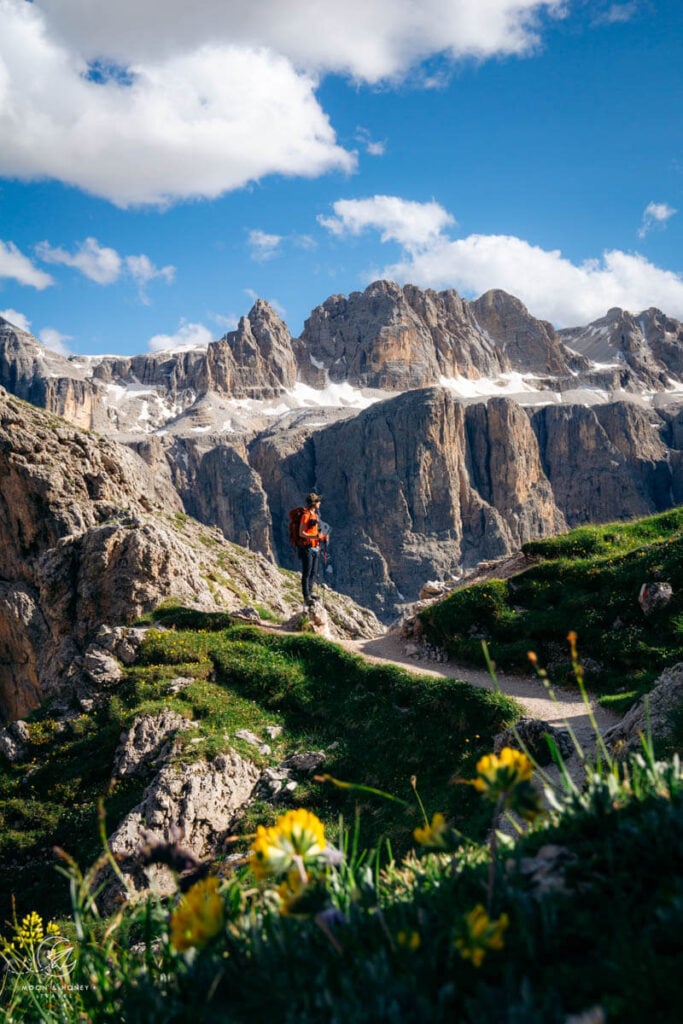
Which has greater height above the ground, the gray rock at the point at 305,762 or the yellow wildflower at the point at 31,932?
the yellow wildflower at the point at 31,932

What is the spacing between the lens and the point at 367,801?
13.1 m

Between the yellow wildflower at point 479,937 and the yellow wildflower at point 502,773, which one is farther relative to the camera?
the yellow wildflower at point 502,773

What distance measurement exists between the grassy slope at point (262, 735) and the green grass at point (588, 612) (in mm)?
3263

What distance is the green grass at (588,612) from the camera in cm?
1551

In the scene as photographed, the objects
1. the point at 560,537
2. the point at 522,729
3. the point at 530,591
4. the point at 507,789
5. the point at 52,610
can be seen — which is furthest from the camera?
the point at 52,610

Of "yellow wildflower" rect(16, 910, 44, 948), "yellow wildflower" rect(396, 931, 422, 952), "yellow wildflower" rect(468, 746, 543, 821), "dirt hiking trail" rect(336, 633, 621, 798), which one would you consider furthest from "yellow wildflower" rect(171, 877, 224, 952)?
"dirt hiking trail" rect(336, 633, 621, 798)

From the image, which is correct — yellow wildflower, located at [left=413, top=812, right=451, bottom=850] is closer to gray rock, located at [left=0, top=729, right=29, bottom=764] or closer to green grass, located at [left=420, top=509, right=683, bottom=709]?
green grass, located at [left=420, top=509, right=683, bottom=709]

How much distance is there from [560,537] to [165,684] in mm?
13877

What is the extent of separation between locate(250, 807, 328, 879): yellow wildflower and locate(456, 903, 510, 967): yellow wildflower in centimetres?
65

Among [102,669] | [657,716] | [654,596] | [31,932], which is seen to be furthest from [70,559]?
[657,716]

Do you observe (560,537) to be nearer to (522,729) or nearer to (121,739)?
(522,729)

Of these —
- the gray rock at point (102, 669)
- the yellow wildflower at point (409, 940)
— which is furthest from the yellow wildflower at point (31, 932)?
the gray rock at point (102, 669)

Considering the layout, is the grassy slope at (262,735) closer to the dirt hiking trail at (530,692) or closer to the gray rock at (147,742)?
the gray rock at (147,742)

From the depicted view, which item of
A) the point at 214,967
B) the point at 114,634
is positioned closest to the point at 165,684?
the point at 114,634
